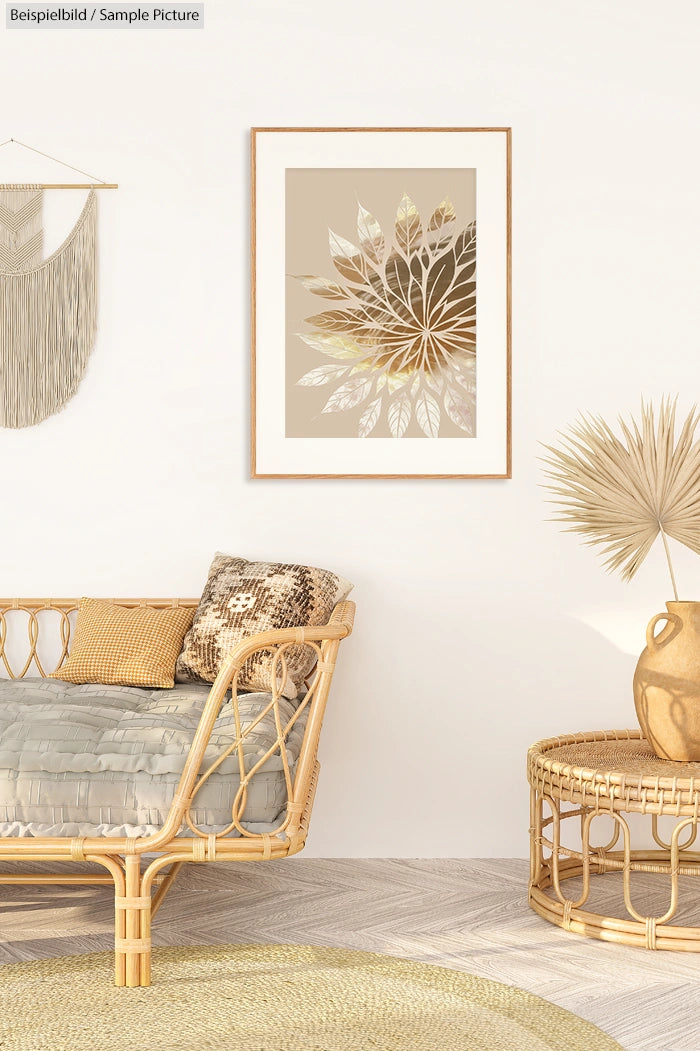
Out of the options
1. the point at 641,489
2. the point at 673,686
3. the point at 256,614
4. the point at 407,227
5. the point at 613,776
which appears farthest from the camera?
the point at 407,227

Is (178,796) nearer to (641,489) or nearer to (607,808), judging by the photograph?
(607,808)

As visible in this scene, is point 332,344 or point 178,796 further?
point 332,344

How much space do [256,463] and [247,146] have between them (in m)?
0.93

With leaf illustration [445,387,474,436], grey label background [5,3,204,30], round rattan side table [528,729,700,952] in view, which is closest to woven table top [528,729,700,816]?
round rattan side table [528,729,700,952]

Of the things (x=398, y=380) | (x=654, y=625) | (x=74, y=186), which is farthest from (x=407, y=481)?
(x=74, y=186)

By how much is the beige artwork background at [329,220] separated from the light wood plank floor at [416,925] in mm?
1246

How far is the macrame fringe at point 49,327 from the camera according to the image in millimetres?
2939

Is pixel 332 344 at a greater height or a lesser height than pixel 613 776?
greater

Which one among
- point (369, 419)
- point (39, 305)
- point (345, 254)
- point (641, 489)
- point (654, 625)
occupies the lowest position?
point (654, 625)

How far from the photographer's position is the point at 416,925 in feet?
7.82

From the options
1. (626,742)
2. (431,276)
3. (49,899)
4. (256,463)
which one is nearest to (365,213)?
(431,276)

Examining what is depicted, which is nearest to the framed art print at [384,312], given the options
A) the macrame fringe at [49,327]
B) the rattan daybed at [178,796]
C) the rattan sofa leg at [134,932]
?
the macrame fringe at [49,327]

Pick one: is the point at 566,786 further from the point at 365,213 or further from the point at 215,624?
the point at 365,213

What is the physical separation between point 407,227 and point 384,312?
Result: 10.1 inches
